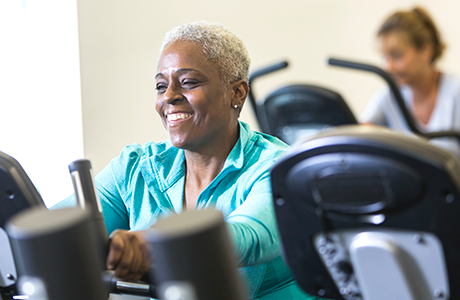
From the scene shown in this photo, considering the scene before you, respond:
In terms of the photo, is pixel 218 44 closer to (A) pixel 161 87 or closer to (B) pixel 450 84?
(A) pixel 161 87

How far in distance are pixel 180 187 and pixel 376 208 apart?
1030 millimetres

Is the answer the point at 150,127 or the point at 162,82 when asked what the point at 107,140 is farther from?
the point at 162,82

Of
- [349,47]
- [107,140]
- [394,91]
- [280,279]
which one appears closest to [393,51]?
[394,91]

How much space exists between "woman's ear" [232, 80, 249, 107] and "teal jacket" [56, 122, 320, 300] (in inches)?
3.3

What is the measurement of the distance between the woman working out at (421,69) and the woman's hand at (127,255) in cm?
229

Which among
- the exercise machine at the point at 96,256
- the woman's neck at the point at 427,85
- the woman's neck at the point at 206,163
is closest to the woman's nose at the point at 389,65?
the woman's neck at the point at 427,85

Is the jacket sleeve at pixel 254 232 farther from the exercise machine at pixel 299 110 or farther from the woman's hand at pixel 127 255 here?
the exercise machine at pixel 299 110

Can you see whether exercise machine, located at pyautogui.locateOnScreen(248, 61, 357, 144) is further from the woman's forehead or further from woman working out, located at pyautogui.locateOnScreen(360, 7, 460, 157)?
woman working out, located at pyautogui.locateOnScreen(360, 7, 460, 157)

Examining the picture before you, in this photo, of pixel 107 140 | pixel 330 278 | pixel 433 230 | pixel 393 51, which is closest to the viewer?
pixel 433 230

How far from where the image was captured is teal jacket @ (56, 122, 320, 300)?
1367mm

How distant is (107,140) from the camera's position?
376cm

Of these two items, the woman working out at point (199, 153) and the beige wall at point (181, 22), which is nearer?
the woman working out at point (199, 153)

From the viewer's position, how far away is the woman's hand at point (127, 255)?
2.06 feet

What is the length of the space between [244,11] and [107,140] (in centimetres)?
146
